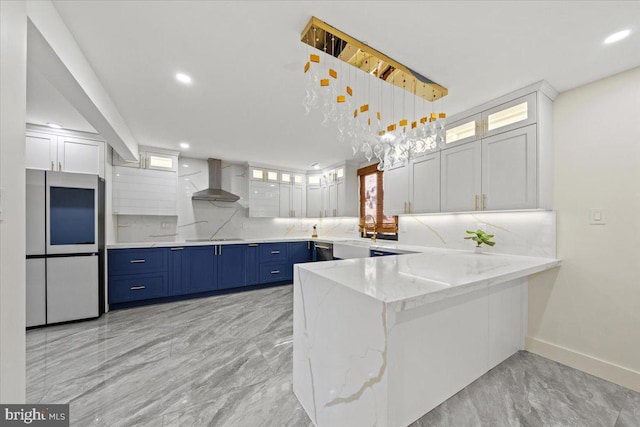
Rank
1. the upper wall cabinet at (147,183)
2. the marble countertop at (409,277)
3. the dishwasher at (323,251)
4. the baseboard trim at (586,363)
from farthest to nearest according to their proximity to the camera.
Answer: the dishwasher at (323,251), the upper wall cabinet at (147,183), the baseboard trim at (586,363), the marble countertop at (409,277)

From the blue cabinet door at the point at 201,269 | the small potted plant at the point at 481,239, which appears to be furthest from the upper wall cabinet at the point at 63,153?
the small potted plant at the point at 481,239

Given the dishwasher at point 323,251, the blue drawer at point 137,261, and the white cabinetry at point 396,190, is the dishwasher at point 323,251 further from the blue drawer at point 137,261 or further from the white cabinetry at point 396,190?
the blue drawer at point 137,261

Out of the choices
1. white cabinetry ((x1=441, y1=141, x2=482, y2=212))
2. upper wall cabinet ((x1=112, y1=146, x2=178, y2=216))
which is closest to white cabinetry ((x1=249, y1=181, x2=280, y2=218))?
upper wall cabinet ((x1=112, y1=146, x2=178, y2=216))

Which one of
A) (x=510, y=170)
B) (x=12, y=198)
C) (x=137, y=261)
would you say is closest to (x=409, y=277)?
(x=510, y=170)

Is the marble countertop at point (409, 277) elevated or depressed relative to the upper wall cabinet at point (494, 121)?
depressed

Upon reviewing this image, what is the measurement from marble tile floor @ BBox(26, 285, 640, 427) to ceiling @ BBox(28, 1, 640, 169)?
234cm

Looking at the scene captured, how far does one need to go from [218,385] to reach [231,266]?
2.53 meters

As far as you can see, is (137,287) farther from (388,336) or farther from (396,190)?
(396,190)

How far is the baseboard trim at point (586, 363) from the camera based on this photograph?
178 cm

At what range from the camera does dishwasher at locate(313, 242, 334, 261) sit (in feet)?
14.5

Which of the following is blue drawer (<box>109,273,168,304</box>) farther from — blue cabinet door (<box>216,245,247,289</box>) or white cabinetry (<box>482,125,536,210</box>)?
white cabinetry (<box>482,125,536,210</box>)

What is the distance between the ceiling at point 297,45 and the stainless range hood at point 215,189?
6.11 ft

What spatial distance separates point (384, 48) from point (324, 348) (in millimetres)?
1921

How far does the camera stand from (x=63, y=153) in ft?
9.92
